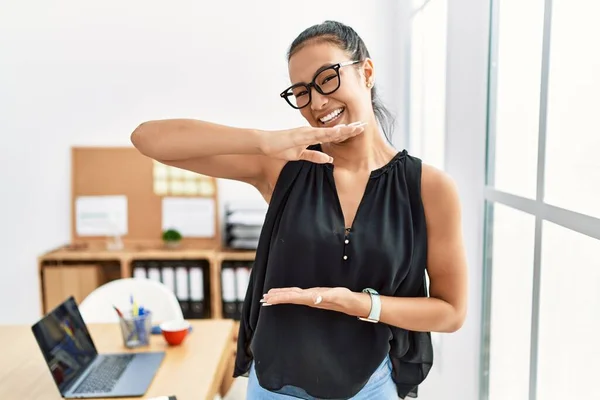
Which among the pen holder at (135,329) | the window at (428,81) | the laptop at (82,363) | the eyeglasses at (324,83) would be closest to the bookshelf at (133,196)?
the window at (428,81)

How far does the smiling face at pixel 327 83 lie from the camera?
1142mm

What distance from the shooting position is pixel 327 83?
3.75ft

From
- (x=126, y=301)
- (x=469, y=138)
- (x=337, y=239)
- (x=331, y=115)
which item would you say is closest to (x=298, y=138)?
(x=331, y=115)

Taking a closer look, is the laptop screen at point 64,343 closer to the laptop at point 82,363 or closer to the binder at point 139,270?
the laptop at point 82,363

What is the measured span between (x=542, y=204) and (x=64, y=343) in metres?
1.42

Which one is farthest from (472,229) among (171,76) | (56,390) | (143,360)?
(171,76)

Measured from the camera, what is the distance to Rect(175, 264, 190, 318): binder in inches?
134

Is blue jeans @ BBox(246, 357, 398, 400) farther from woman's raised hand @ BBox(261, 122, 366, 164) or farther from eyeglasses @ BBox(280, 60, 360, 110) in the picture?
eyeglasses @ BBox(280, 60, 360, 110)

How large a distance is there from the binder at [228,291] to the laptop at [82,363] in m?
1.50

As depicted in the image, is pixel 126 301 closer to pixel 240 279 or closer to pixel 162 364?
pixel 162 364

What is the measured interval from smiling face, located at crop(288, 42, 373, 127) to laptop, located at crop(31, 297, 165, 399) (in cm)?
97

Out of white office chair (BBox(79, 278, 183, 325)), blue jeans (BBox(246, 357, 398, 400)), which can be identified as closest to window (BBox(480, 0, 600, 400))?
blue jeans (BBox(246, 357, 398, 400))

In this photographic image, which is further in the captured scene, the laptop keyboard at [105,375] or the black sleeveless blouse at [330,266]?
the laptop keyboard at [105,375]

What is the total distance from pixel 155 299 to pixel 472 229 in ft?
4.63
